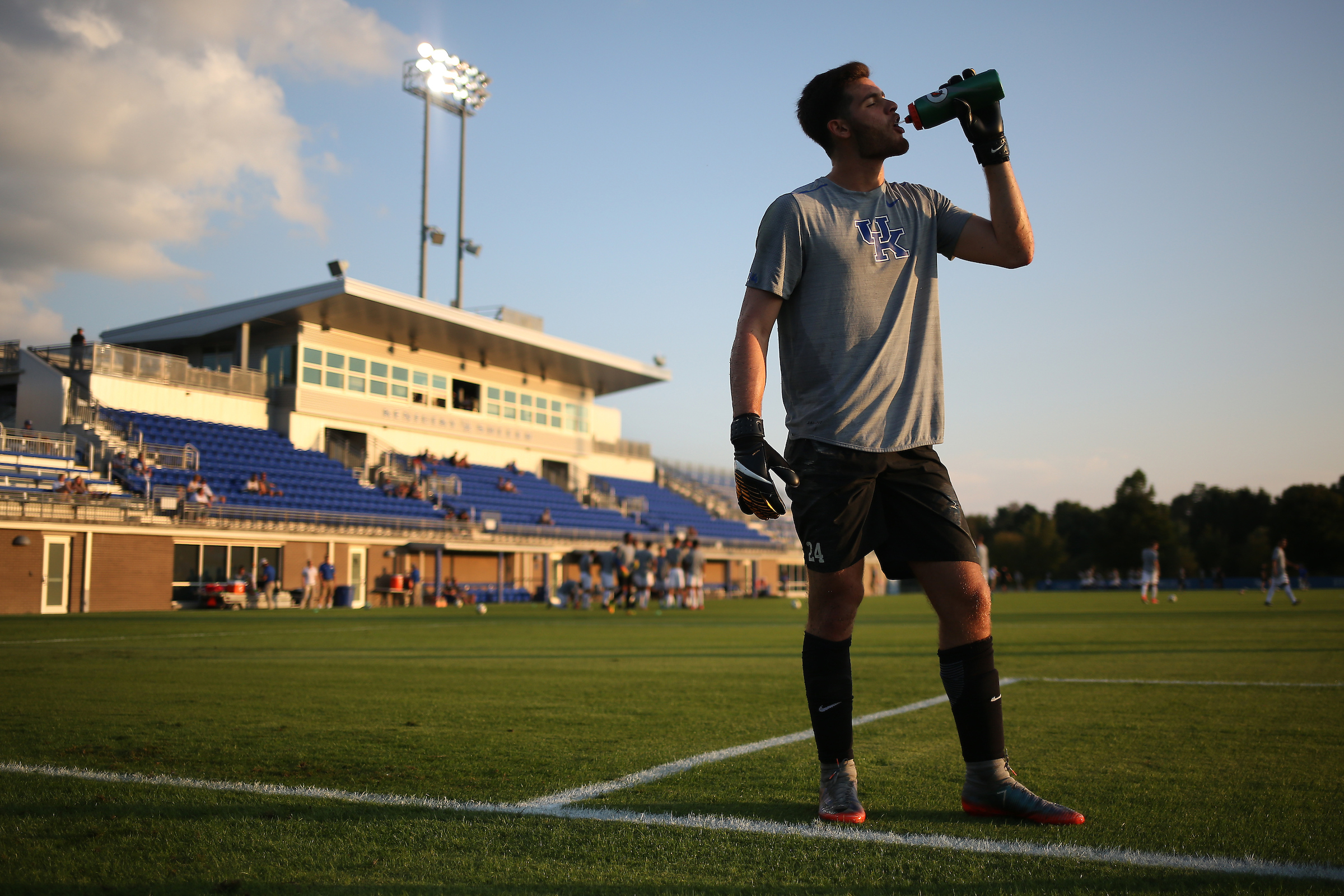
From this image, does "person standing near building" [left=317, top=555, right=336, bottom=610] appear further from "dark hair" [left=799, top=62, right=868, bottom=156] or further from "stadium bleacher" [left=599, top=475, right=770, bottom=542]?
"dark hair" [left=799, top=62, right=868, bottom=156]

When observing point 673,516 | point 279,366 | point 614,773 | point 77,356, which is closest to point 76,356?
point 77,356

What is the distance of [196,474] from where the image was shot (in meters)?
26.5

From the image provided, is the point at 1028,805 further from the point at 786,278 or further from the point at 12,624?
the point at 12,624

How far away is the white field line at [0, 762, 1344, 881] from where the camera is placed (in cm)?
221

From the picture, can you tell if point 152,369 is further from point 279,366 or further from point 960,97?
point 960,97

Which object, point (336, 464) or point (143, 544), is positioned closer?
point (143, 544)

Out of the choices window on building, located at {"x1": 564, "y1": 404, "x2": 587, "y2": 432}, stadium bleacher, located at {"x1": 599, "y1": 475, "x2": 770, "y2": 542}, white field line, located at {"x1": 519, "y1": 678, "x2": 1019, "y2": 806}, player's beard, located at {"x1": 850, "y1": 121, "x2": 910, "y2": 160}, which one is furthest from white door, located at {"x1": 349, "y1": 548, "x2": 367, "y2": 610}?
player's beard, located at {"x1": 850, "y1": 121, "x2": 910, "y2": 160}

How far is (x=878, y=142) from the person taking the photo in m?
3.06

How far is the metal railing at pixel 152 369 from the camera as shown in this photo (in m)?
28.2

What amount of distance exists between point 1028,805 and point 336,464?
33.4 m

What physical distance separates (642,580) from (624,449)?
26880 mm

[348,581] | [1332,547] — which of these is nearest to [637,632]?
[348,581]

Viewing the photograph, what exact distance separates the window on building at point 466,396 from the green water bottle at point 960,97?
3951cm

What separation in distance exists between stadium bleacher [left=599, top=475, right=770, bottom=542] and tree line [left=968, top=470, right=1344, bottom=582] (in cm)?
4609
